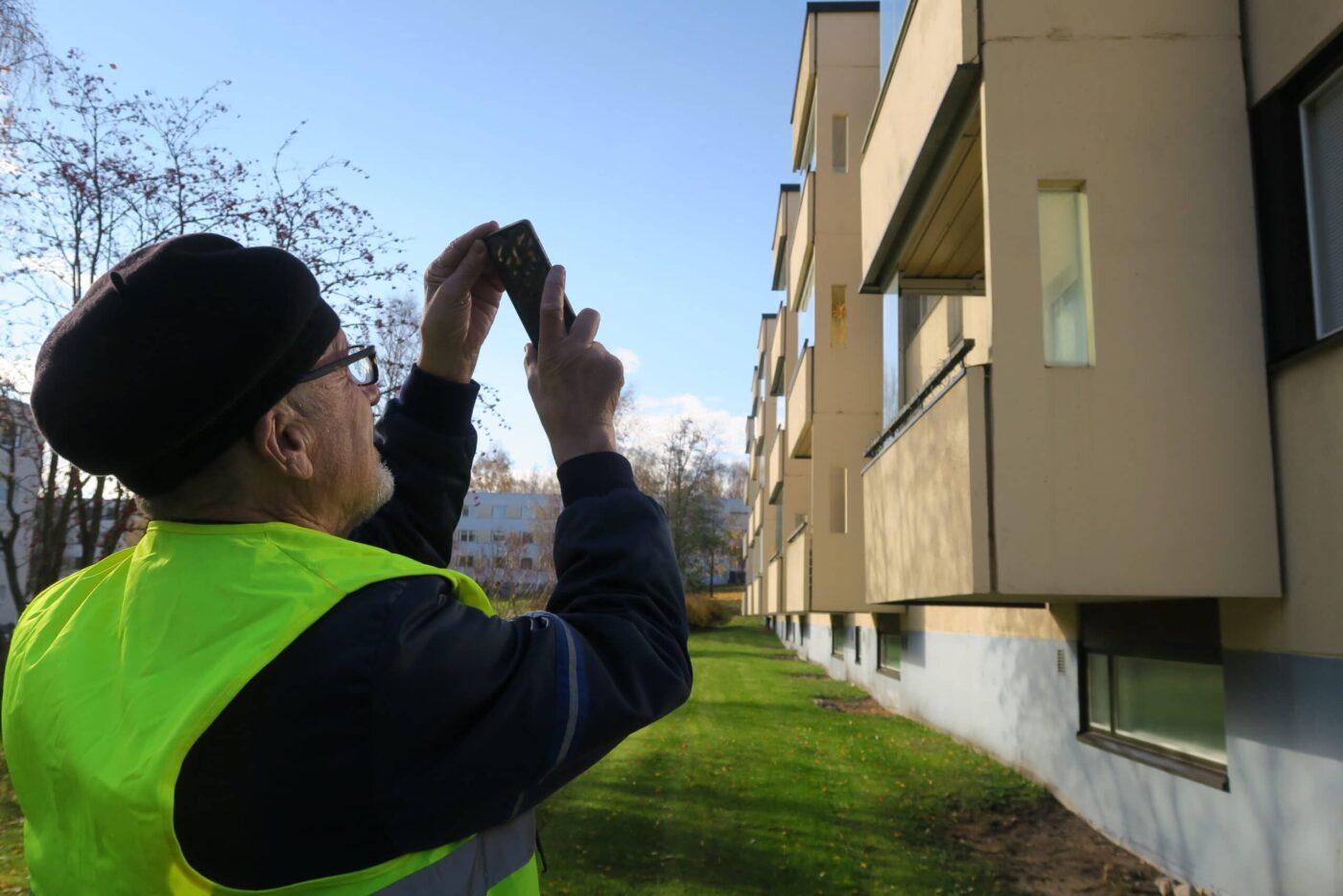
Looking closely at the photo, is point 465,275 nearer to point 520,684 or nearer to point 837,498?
point 520,684

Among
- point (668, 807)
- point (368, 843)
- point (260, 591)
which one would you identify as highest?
point (260, 591)

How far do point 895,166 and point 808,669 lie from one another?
22.2 m

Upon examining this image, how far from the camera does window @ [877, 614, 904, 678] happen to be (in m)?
18.2

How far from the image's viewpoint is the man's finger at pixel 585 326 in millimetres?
1594

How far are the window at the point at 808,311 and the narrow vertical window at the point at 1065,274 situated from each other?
11518 millimetres

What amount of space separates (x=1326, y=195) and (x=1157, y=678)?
383 centimetres

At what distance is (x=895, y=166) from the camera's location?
8.74m

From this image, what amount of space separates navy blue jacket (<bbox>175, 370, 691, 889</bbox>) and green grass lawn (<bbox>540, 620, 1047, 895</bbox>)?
6.34m

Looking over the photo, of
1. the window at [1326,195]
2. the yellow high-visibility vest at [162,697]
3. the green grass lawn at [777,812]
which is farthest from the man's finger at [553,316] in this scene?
the green grass lawn at [777,812]

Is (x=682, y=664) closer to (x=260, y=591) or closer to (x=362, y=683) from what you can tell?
(x=362, y=683)

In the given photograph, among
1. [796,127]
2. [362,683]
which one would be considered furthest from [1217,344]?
[796,127]

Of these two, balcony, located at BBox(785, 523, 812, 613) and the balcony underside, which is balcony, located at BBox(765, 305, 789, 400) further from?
the balcony underside

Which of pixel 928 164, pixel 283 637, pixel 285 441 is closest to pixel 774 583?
pixel 928 164

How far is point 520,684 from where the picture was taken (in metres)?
1.25
